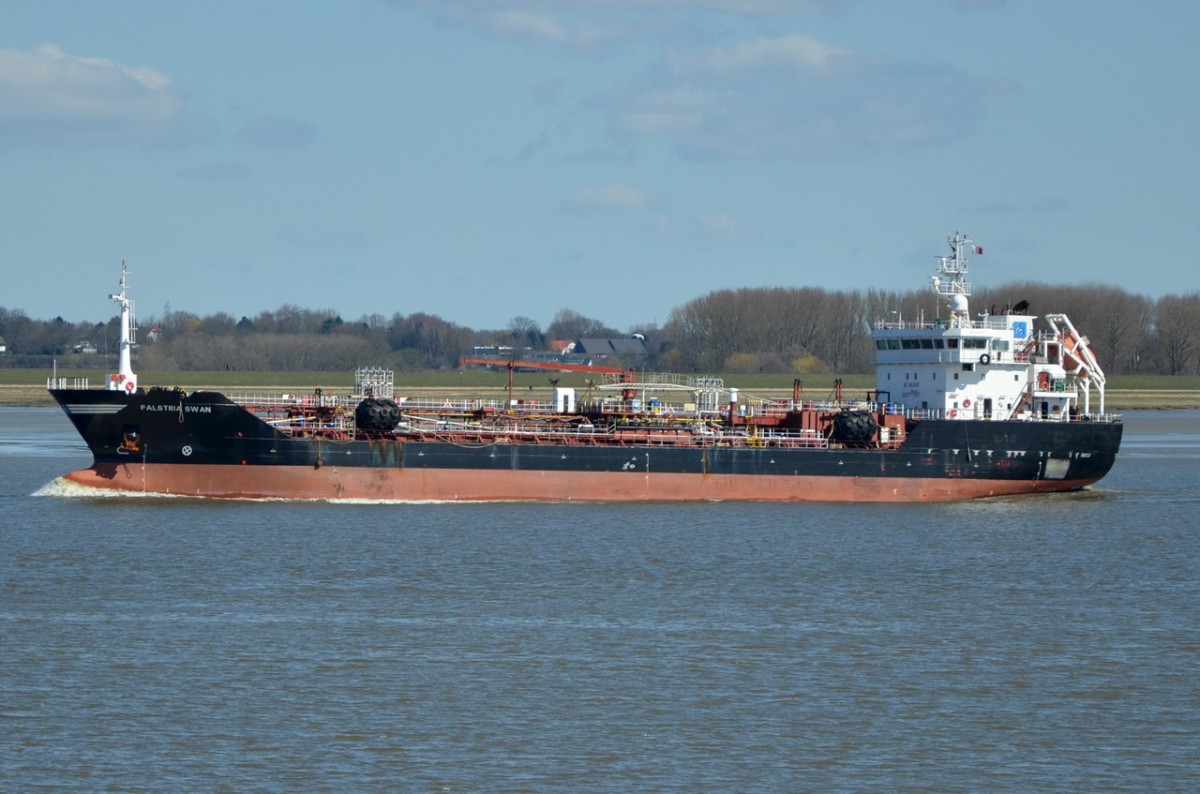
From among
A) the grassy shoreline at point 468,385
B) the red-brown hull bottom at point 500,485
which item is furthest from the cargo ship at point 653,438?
the grassy shoreline at point 468,385

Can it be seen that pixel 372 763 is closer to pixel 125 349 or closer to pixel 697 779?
pixel 697 779

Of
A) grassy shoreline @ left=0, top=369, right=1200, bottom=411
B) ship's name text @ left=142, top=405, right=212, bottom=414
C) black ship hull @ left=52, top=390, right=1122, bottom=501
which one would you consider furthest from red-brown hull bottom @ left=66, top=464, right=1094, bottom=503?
grassy shoreline @ left=0, top=369, right=1200, bottom=411

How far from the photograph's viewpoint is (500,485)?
4338 cm

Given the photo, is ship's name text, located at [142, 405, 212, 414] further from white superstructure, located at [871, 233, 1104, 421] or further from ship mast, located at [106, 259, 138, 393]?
white superstructure, located at [871, 233, 1104, 421]

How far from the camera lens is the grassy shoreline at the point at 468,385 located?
385 feet

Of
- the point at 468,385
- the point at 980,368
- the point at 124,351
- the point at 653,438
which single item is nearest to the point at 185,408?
the point at 124,351

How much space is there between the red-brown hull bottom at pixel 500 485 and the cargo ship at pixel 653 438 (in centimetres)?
4

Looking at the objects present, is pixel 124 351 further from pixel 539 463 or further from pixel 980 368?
pixel 980 368

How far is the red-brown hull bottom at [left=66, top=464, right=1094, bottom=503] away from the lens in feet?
138

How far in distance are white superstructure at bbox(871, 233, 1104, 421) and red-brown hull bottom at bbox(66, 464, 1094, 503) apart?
3.03 m

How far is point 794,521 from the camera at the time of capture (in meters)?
Answer: 40.7

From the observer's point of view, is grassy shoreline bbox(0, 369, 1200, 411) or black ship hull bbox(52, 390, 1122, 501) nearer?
black ship hull bbox(52, 390, 1122, 501)

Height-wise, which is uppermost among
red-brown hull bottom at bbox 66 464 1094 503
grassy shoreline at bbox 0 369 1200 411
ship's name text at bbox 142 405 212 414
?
grassy shoreline at bbox 0 369 1200 411

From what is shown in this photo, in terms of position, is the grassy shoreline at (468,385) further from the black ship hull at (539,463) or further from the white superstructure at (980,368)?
the black ship hull at (539,463)
